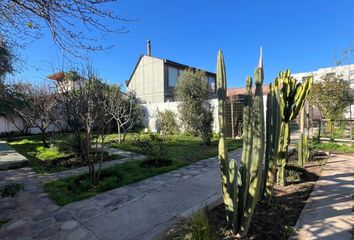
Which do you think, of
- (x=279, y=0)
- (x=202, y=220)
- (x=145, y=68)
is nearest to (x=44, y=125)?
(x=202, y=220)

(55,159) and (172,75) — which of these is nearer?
(55,159)

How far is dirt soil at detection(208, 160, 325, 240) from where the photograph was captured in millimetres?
2447

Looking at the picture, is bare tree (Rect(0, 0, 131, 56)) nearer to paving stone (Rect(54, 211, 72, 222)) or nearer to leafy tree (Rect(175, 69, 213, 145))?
paving stone (Rect(54, 211, 72, 222))

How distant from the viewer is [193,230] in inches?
91.1

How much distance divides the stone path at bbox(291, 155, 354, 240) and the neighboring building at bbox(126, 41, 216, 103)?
15.7 m

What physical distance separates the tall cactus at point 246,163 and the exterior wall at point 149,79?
1858 cm

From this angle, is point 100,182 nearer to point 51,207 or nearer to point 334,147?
point 51,207

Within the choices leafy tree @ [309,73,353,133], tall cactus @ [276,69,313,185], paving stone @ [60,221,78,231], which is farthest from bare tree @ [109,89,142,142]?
leafy tree @ [309,73,353,133]

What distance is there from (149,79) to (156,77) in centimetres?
120

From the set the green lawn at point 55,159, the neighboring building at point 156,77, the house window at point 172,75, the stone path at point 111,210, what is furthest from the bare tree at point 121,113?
the house window at point 172,75

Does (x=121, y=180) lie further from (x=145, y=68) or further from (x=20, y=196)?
(x=145, y=68)

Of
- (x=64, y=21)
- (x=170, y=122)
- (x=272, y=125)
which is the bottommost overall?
(x=272, y=125)

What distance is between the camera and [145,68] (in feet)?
73.5

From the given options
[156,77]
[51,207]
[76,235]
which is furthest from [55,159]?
[156,77]
